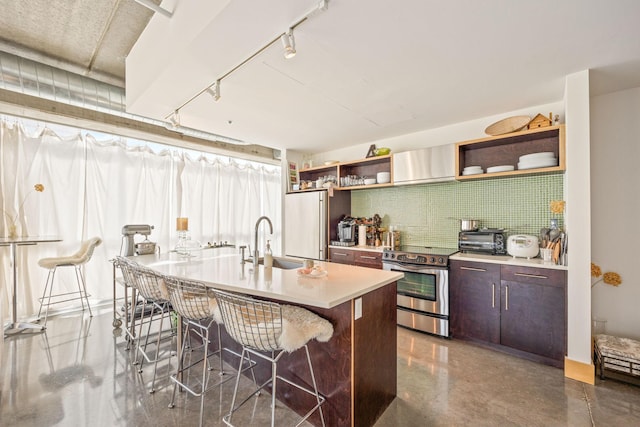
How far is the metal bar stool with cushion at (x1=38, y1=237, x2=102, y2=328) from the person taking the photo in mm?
3193

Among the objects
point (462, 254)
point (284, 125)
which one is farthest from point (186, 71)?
point (462, 254)

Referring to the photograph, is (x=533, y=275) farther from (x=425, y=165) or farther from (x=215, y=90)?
(x=215, y=90)

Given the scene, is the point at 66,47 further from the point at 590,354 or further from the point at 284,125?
the point at 590,354

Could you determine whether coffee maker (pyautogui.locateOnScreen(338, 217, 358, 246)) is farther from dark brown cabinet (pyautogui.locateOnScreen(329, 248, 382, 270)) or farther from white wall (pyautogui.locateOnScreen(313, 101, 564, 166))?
white wall (pyautogui.locateOnScreen(313, 101, 564, 166))

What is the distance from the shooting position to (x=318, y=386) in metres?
1.76

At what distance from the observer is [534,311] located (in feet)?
8.48

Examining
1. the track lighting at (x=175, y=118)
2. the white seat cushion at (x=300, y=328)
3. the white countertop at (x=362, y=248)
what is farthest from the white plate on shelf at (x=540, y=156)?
the track lighting at (x=175, y=118)

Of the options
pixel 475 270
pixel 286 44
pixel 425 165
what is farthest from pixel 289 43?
pixel 475 270

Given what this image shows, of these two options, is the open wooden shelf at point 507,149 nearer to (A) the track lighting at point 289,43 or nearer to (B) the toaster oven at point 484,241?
(B) the toaster oven at point 484,241

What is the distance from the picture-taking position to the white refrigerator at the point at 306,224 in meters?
4.37

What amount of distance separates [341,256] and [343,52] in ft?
9.31

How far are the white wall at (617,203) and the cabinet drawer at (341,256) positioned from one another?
2651 millimetres

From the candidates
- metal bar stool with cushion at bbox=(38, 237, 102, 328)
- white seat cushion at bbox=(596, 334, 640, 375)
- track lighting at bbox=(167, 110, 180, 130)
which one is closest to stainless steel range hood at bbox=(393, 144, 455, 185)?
white seat cushion at bbox=(596, 334, 640, 375)

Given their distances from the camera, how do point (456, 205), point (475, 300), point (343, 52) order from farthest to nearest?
point (456, 205) < point (475, 300) < point (343, 52)
